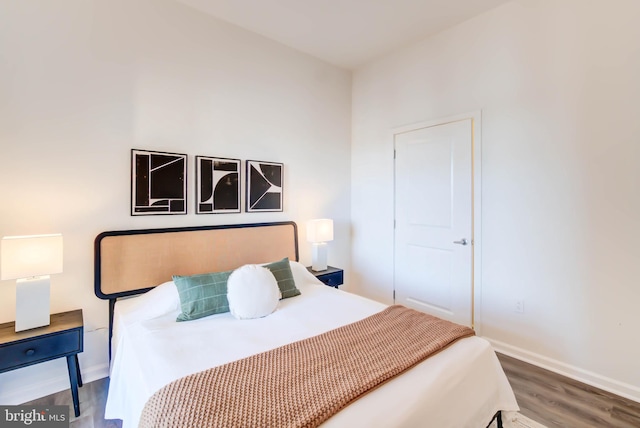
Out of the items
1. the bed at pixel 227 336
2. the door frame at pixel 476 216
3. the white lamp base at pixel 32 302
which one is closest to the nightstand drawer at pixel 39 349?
the white lamp base at pixel 32 302

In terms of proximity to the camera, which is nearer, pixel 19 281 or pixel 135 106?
pixel 19 281

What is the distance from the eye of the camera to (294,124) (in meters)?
3.27

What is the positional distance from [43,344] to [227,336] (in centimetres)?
108

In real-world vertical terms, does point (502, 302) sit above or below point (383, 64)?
below

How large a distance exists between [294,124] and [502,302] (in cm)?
265

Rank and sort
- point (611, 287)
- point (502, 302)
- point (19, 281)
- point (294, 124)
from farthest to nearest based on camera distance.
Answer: point (294, 124)
point (502, 302)
point (611, 287)
point (19, 281)

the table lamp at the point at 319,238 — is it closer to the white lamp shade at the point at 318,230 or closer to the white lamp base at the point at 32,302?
the white lamp shade at the point at 318,230

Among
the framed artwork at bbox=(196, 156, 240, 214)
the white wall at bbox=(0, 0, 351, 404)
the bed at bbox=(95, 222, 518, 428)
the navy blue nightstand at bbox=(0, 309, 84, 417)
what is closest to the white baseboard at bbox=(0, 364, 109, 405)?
the white wall at bbox=(0, 0, 351, 404)

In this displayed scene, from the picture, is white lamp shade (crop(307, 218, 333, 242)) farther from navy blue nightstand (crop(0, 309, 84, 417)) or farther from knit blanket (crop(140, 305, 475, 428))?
navy blue nightstand (crop(0, 309, 84, 417))

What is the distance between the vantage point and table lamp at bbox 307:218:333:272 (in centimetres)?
314

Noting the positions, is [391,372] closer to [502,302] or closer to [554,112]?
[502,302]

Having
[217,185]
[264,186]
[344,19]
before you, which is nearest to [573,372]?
[264,186]

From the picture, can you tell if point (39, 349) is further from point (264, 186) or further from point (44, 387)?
point (264, 186)

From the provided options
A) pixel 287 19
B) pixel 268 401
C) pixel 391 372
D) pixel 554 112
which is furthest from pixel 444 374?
pixel 287 19
